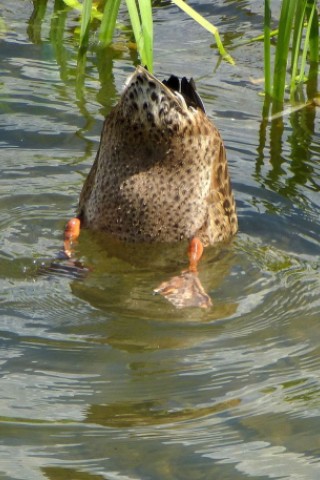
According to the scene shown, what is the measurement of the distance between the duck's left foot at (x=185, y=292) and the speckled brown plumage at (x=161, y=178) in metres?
0.51

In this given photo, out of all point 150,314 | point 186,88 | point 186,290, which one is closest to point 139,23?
point 186,88

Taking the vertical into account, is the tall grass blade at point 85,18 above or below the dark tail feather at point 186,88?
above

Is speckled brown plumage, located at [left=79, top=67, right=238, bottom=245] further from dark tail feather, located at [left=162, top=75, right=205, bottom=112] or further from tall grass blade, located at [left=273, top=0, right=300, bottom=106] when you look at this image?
tall grass blade, located at [left=273, top=0, right=300, bottom=106]

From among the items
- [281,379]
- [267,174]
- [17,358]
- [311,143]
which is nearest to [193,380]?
[281,379]

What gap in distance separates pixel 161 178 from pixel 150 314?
1.11 meters

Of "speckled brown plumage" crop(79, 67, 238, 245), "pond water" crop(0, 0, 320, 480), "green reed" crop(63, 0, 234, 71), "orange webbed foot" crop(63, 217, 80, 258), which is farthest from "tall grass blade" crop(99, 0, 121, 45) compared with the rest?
"orange webbed foot" crop(63, 217, 80, 258)

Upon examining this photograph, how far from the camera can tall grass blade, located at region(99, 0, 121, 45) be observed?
7.88 meters

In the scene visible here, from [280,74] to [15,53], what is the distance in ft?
7.40

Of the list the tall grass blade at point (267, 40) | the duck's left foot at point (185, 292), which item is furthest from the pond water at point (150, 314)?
A: the tall grass blade at point (267, 40)

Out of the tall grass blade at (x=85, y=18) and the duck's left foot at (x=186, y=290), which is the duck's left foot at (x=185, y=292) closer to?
the duck's left foot at (x=186, y=290)

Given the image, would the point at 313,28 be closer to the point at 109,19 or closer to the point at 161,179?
the point at 109,19

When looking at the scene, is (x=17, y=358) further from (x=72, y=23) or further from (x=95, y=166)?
(x=72, y=23)

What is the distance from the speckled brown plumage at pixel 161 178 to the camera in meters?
6.48

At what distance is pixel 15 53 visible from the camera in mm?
9023
